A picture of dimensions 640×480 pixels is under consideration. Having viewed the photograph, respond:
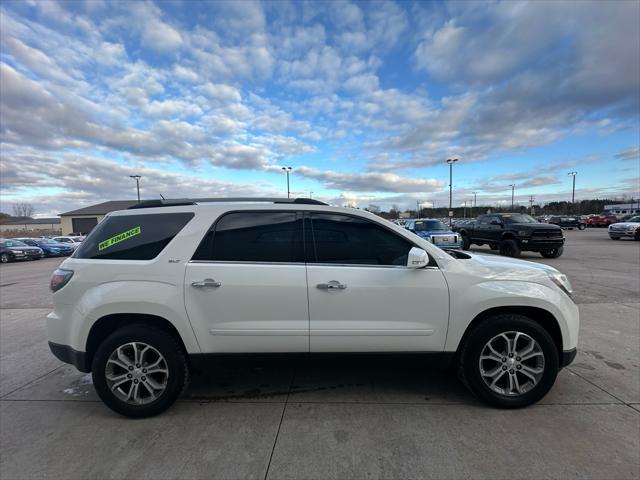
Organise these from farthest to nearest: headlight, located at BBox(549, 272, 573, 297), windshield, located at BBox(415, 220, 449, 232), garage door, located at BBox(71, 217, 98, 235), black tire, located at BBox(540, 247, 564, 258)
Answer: garage door, located at BBox(71, 217, 98, 235), windshield, located at BBox(415, 220, 449, 232), black tire, located at BBox(540, 247, 564, 258), headlight, located at BBox(549, 272, 573, 297)

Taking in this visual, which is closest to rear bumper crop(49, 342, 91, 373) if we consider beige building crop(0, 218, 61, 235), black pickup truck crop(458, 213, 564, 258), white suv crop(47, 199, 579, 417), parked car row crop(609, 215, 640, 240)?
white suv crop(47, 199, 579, 417)

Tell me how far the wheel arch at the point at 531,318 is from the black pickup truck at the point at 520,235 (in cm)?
1161

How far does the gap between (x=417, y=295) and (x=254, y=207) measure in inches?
64.4

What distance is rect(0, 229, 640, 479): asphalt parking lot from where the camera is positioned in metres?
2.28

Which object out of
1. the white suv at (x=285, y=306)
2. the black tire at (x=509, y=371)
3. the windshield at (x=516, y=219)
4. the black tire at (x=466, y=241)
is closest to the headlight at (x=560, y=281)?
the white suv at (x=285, y=306)

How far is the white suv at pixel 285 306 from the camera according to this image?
111 inches

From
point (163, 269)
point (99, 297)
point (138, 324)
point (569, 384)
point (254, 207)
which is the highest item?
point (254, 207)

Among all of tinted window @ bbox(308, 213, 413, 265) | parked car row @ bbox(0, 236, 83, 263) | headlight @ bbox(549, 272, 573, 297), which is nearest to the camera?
tinted window @ bbox(308, 213, 413, 265)

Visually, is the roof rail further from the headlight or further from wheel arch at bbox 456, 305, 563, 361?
the headlight

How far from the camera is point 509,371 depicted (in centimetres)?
291

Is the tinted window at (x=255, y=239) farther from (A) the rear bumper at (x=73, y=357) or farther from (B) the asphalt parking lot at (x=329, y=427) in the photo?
(A) the rear bumper at (x=73, y=357)

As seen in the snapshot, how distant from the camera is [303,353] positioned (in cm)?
290

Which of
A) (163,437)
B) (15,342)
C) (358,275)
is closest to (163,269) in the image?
(163,437)

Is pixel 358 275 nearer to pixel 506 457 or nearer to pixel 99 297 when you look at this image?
pixel 506 457
